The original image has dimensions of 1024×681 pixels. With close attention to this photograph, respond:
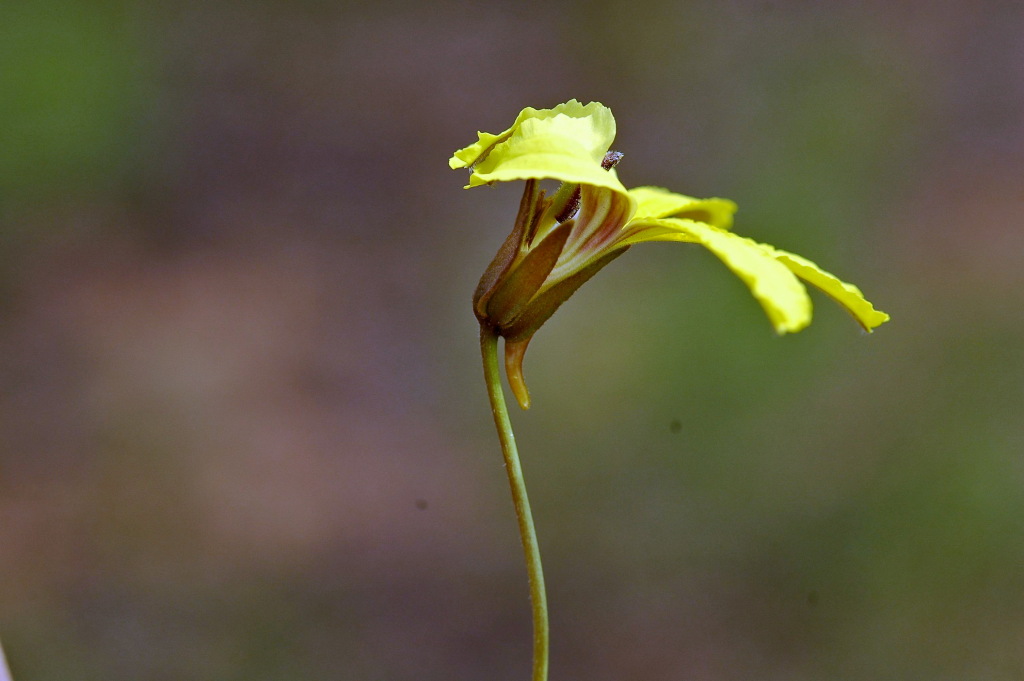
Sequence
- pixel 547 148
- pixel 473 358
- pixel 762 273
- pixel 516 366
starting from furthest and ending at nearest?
pixel 473 358 < pixel 516 366 < pixel 547 148 < pixel 762 273

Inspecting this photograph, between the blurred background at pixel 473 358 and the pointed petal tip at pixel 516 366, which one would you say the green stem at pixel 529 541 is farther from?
the blurred background at pixel 473 358

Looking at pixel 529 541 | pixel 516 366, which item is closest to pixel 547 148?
pixel 516 366

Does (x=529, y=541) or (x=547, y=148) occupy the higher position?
(x=547, y=148)

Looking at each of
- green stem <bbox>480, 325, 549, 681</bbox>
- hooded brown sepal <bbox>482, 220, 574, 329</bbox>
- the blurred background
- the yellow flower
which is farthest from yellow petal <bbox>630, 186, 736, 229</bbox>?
the blurred background

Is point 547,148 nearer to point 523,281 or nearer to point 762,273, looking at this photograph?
point 523,281

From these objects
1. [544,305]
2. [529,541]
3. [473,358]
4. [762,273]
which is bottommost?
[473,358]
